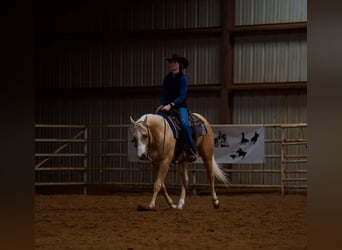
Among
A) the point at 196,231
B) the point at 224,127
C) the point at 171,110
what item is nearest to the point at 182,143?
the point at 171,110

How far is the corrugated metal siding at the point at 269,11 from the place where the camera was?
48.3 feet

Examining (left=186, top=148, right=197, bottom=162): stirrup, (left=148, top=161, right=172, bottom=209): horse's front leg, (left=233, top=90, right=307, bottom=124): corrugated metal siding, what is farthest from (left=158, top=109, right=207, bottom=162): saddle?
(left=233, top=90, right=307, bottom=124): corrugated metal siding

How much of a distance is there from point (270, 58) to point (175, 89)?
6.64 metres

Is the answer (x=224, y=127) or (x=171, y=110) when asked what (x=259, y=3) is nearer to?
(x=224, y=127)

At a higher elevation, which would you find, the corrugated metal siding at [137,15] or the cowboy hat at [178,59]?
the corrugated metal siding at [137,15]

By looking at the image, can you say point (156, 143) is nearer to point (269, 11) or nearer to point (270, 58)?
point (270, 58)

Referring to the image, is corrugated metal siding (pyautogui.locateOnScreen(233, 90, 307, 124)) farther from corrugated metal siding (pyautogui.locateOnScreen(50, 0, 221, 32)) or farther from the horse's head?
the horse's head

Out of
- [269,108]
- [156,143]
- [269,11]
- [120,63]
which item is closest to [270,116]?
[269,108]

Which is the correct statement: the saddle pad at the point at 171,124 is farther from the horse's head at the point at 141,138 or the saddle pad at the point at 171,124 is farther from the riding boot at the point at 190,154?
the horse's head at the point at 141,138

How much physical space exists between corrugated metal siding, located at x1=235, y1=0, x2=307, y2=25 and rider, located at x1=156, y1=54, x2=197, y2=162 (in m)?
6.59

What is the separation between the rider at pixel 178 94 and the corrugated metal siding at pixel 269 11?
21.6 feet

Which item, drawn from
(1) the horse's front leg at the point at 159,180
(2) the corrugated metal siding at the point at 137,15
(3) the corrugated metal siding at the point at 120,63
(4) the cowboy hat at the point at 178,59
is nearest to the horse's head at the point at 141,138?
(1) the horse's front leg at the point at 159,180

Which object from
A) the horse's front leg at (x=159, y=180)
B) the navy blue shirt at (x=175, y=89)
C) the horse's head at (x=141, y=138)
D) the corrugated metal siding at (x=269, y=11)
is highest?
the corrugated metal siding at (x=269, y=11)
